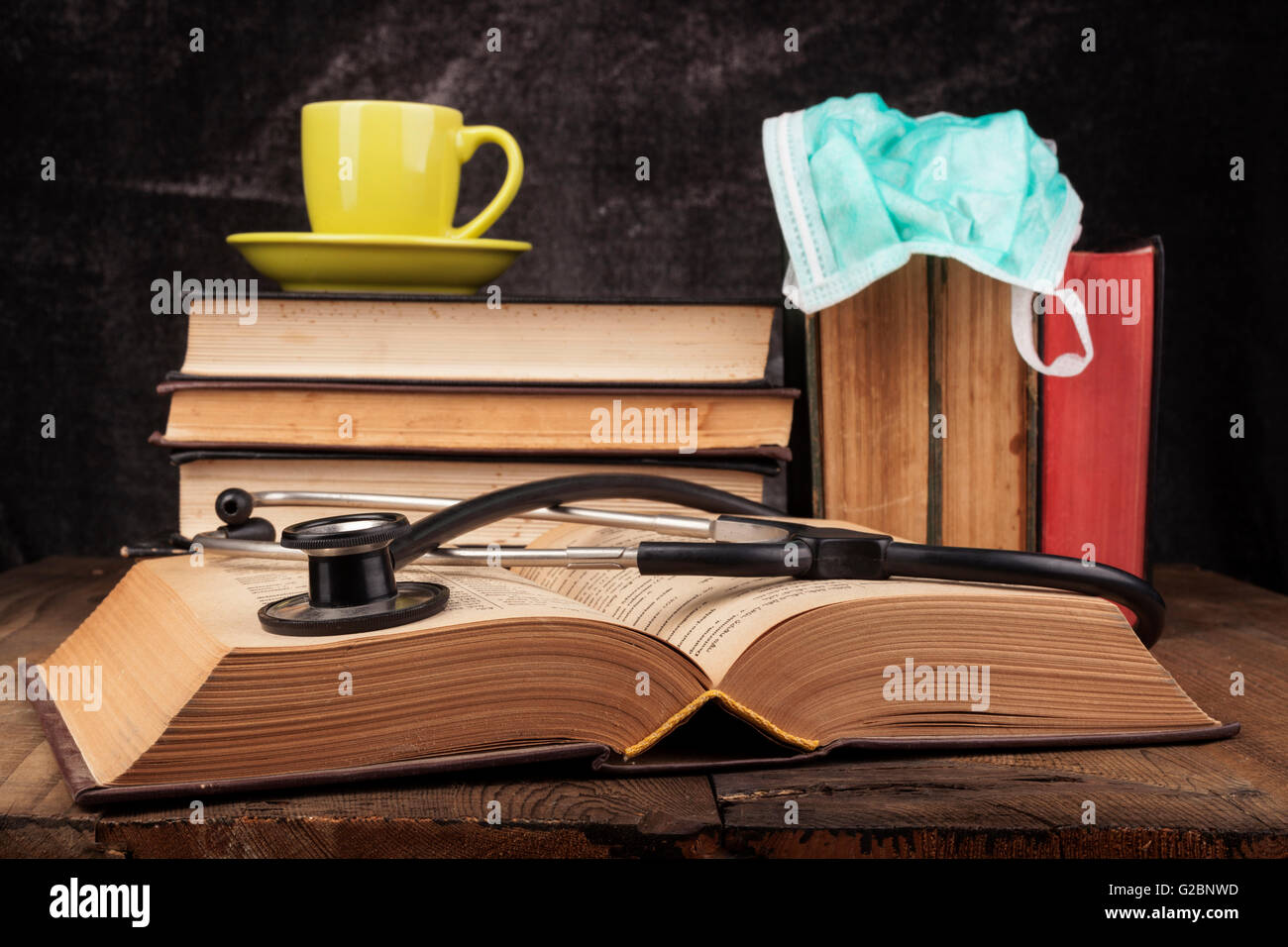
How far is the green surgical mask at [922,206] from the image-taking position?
100 cm

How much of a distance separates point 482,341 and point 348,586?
0.44 m

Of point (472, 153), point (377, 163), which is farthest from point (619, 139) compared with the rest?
point (377, 163)

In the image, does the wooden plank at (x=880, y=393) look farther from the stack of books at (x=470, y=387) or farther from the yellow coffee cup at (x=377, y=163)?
the yellow coffee cup at (x=377, y=163)

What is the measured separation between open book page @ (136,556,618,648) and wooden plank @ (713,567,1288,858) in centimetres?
14

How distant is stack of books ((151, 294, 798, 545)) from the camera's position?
1055 millimetres

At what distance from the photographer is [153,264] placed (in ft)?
5.02

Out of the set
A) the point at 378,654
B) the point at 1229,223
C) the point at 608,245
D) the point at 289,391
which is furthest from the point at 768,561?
the point at 1229,223

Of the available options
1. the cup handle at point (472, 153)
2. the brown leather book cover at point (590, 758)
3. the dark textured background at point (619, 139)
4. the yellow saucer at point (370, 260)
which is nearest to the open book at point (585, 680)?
the brown leather book cover at point (590, 758)

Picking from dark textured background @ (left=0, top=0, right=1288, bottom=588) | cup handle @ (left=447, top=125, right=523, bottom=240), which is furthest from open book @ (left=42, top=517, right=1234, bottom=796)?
dark textured background @ (left=0, top=0, right=1288, bottom=588)

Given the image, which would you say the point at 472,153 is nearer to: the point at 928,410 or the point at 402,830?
the point at 928,410

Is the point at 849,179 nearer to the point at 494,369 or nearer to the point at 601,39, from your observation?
the point at 494,369

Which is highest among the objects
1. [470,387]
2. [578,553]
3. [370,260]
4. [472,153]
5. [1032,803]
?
[472,153]

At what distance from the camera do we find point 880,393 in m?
A: 1.06

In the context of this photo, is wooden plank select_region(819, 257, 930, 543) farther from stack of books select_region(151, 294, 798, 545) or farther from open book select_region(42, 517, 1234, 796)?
open book select_region(42, 517, 1234, 796)
